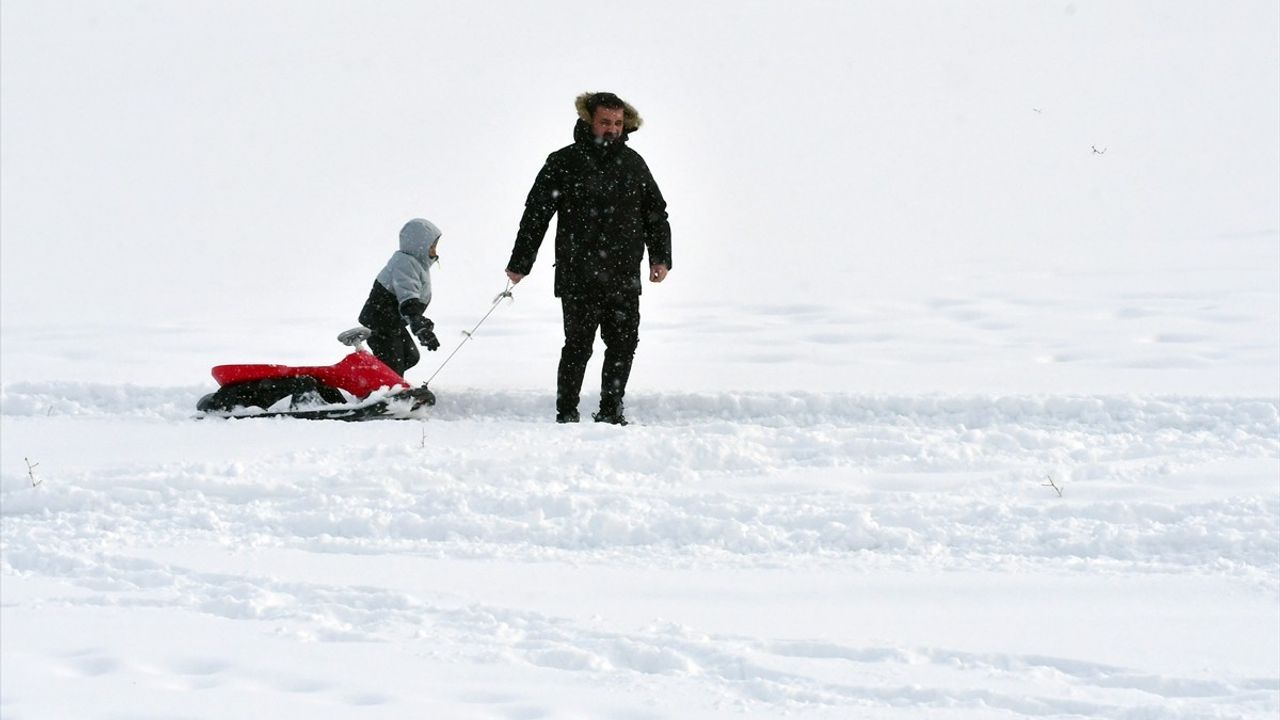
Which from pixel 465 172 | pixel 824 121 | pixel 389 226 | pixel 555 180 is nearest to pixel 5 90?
pixel 465 172

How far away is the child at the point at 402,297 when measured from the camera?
7.27 meters

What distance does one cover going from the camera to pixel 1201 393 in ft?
21.4

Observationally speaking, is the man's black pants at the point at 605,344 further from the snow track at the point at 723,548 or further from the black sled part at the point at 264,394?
the black sled part at the point at 264,394

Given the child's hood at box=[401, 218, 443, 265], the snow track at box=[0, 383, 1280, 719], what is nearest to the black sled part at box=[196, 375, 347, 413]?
the snow track at box=[0, 383, 1280, 719]

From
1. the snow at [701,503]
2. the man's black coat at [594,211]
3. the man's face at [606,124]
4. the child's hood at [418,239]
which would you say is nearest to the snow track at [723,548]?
the snow at [701,503]

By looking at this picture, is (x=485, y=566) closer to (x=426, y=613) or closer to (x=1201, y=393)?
(x=426, y=613)

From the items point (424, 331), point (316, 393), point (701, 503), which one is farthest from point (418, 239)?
point (701, 503)

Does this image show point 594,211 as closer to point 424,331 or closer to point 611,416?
point 611,416

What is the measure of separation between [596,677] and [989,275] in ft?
36.7

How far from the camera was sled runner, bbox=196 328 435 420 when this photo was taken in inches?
268

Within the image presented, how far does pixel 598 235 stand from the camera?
6.59 metres

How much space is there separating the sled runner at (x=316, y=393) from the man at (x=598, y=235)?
93 centimetres

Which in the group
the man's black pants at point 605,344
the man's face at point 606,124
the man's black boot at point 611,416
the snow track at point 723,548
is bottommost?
the snow track at point 723,548

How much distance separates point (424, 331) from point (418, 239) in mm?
637
